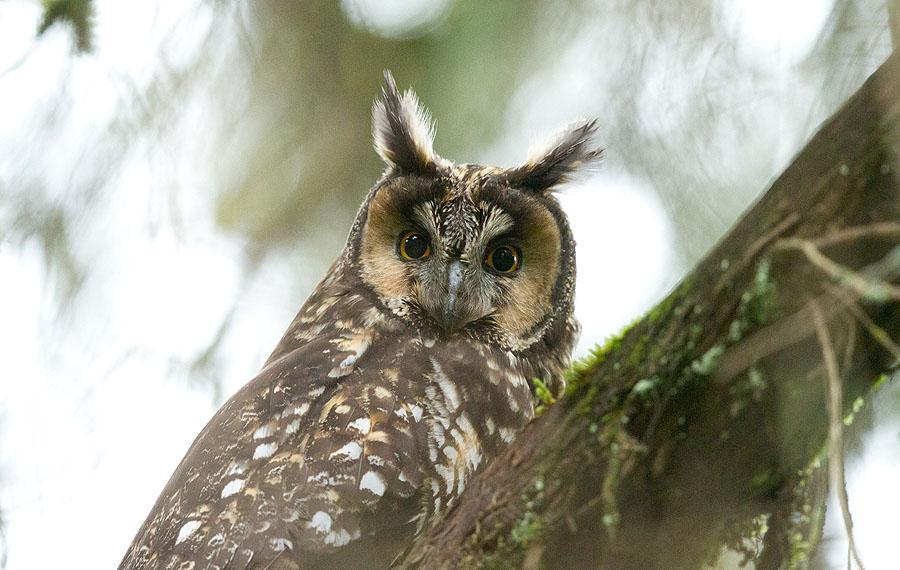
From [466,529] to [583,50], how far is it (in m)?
1.92

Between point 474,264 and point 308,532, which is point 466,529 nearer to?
point 308,532

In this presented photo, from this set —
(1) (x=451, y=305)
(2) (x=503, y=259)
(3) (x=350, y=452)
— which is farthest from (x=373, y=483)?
(2) (x=503, y=259)

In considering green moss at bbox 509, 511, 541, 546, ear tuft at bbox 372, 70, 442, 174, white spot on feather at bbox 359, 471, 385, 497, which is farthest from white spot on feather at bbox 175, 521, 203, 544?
ear tuft at bbox 372, 70, 442, 174

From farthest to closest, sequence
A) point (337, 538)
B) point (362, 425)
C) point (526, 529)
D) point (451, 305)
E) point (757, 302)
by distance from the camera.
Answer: point (451, 305), point (362, 425), point (337, 538), point (526, 529), point (757, 302)

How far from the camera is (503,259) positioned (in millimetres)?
3109

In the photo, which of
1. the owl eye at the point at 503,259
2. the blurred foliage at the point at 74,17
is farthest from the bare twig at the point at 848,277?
the blurred foliage at the point at 74,17

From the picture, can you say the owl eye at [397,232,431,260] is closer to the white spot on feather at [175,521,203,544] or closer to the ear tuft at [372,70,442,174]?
the ear tuft at [372,70,442,174]

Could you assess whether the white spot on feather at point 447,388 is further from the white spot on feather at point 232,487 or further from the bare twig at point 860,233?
the bare twig at point 860,233

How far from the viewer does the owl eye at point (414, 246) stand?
3054mm

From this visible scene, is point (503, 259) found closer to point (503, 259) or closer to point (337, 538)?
point (503, 259)

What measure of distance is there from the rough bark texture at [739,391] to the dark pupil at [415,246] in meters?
1.34

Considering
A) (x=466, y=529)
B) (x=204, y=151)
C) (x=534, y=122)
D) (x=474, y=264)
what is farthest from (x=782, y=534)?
(x=204, y=151)

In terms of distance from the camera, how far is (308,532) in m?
2.37

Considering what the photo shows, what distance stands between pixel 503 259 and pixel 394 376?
65 centimetres
